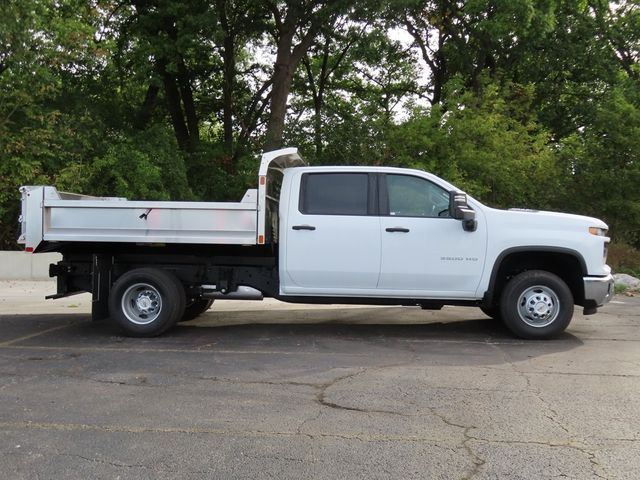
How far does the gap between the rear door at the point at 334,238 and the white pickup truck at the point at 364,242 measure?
1 cm

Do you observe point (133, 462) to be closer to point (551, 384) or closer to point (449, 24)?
point (551, 384)

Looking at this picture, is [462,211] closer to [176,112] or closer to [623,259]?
[623,259]

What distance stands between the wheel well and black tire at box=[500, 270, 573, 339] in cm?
20

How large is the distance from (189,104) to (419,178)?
1446 centimetres

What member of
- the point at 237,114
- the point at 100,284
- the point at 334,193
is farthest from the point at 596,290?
the point at 237,114

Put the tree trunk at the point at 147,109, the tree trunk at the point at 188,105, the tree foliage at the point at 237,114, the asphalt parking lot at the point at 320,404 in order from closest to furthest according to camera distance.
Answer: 1. the asphalt parking lot at the point at 320,404
2. the tree foliage at the point at 237,114
3. the tree trunk at the point at 147,109
4. the tree trunk at the point at 188,105

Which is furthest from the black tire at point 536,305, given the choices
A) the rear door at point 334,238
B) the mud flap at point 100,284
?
the mud flap at point 100,284

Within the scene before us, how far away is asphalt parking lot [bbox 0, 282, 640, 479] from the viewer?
3773mm

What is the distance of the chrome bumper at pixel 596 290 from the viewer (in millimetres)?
7262

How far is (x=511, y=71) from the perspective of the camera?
77.0ft

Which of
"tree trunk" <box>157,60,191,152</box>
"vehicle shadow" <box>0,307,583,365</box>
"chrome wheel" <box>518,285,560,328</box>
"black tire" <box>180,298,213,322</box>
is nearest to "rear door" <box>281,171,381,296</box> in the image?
"vehicle shadow" <box>0,307,583,365</box>

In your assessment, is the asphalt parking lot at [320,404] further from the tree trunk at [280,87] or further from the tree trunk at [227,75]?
the tree trunk at [227,75]

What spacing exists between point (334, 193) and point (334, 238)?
60 cm

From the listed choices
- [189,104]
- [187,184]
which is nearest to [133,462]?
[187,184]
